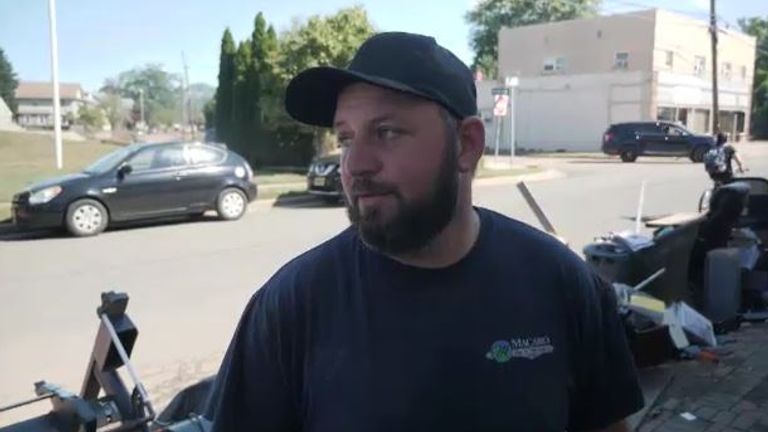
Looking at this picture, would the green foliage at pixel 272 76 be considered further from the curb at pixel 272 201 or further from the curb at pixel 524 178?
the curb at pixel 524 178

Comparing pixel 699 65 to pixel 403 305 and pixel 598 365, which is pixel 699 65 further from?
pixel 403 305

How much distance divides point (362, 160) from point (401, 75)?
0.63 feet

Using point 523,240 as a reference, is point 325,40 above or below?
above

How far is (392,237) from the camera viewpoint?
1512 millimetres

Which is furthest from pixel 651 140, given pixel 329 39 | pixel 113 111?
pixel 113 111

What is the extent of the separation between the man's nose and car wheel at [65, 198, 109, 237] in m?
11.1

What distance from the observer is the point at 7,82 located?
95.4 metres

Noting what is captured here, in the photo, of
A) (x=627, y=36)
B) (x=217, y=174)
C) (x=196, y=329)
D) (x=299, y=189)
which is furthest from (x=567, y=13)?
(x=196, y=329)

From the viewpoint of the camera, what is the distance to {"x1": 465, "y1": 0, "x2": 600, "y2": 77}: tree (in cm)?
6681

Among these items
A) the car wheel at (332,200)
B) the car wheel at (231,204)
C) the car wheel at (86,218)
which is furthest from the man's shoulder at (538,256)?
the car wheel at (332,200)

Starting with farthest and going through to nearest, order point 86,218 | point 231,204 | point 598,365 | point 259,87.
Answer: point 259,87, point 231,204, point 86,218, point 598,365

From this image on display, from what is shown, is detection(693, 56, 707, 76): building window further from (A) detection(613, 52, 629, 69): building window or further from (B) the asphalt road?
(B) the asphalt road

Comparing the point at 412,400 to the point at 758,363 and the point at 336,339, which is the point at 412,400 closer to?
the point at 336,339

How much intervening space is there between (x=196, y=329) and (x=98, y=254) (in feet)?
14.6
